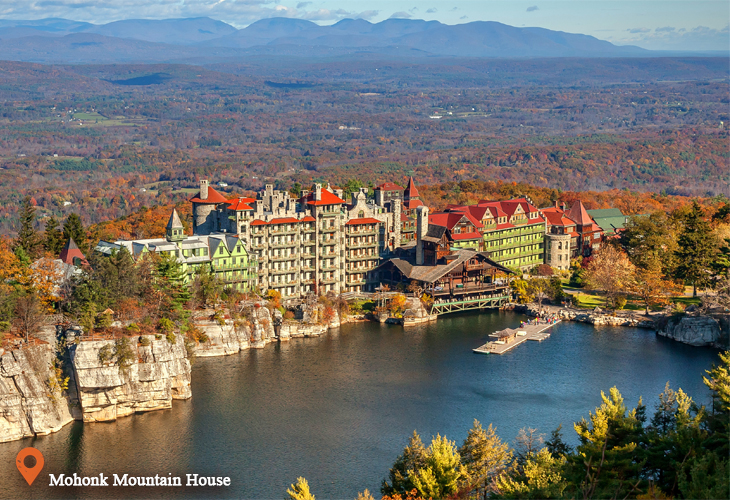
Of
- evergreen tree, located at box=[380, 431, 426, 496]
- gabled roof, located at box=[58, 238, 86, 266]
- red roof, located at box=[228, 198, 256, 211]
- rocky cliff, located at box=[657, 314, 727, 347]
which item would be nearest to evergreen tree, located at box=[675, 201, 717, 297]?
rocky cliff, located at box=[657, 314, 727, 347]

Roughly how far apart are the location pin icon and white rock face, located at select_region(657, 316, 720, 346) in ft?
159

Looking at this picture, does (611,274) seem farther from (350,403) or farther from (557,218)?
(350,403)

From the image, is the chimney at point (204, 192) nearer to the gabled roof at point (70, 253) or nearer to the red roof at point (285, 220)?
the red roof at point (285, 220)

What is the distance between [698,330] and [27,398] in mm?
49126

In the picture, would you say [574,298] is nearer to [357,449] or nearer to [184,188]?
[357,449]

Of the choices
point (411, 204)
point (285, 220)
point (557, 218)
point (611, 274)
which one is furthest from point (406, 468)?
point (557, 218)

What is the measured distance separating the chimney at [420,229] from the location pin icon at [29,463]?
43.2 meters

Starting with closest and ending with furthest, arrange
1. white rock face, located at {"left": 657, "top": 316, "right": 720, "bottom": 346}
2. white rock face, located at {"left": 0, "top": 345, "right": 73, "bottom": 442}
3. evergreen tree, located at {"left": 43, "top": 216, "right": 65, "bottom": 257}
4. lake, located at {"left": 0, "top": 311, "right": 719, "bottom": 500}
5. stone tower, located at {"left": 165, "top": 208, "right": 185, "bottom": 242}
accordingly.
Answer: lake, located at {"left": 0, "top": 311, "right": 719, "bottom": 500}
white rock face, located at {"left": 0, "top": 345, "right": 73, "bottom": 442}
white rock face, located at {"left": 657, "top": 316, "right": 720, "bottom": 346}
stone tower, located at {"left": 165, "top": 208, "right": 185, "bottom": 242}
evergreen tree, located at {"left": 43, "top": 216, "right": 65, "bottom": 257}

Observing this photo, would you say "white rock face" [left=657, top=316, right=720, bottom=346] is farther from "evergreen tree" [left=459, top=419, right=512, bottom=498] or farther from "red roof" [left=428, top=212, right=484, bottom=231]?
"evergreen tree" [left=459, top=419, right=512, bottom=498]

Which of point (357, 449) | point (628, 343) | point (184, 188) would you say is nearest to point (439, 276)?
Answer: point (628, 343)

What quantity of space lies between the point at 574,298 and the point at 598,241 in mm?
17805

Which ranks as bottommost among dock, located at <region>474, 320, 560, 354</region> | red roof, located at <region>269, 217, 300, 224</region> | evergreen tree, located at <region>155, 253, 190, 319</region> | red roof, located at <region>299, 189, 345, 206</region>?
dock, located at <region>474, 320, 560, 354</region>

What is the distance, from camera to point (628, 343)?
2847 inches

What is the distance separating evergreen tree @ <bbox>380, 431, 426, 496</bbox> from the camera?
130 ft
